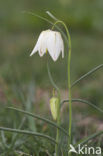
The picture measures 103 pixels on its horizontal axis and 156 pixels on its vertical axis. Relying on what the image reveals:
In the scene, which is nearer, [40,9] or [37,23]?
[37,23]

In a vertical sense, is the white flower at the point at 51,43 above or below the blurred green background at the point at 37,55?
below

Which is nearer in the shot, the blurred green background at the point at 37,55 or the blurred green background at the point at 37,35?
the blurred green background at the point at 37,55

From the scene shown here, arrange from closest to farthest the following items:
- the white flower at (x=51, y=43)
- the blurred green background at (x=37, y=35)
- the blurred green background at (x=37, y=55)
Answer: the white flower at (x=51, y=43) < the blurred green background at (x=37, y=55) < the blurred green background at (x=37, y=35)

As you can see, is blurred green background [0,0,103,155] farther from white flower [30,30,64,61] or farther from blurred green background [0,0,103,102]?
white flower [30,30,64,61]

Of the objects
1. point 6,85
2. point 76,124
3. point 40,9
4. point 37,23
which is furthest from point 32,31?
point 76,124

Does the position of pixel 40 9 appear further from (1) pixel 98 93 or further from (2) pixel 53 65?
(1) pixel 98 93

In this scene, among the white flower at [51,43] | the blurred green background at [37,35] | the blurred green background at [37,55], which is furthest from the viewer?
the blurred green background at [37,35]

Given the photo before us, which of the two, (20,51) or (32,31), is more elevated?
(32,31)

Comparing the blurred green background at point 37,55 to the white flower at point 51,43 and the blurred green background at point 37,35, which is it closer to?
the blurred green background at point 37,35

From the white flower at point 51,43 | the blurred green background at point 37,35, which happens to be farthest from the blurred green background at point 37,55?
the white flower at point 51,43
